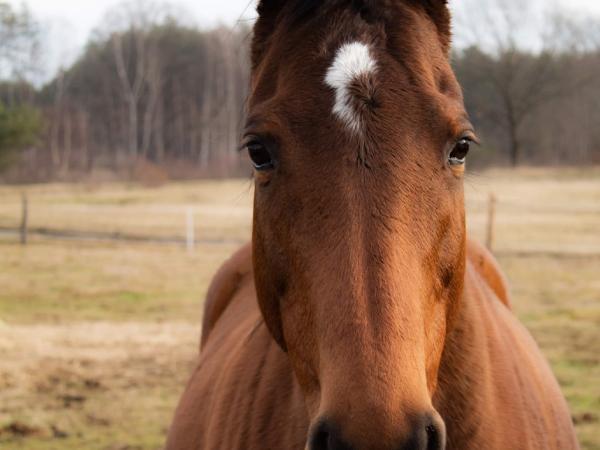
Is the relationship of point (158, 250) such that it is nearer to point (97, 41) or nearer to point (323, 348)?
point (323, 348)

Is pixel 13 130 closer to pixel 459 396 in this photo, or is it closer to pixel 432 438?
pixel 459 396

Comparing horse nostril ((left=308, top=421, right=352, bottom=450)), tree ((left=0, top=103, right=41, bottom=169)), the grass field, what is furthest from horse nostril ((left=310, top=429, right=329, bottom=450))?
tree ((left=0, top=103, right=41, bottom=169))

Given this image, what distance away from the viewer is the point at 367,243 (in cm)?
149

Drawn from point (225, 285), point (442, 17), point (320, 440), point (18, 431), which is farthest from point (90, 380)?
point (320, 440)

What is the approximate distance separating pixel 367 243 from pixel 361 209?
0.26 ft

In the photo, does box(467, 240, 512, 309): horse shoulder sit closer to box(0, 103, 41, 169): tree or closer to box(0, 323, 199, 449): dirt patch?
box(0, 323, 199, 449): dirt patch

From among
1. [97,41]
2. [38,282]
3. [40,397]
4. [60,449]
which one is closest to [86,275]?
[38,282]

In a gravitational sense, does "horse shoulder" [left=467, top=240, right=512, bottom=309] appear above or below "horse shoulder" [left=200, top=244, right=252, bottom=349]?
above

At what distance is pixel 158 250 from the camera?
15930 millimetres

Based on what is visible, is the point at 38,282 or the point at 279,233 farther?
the point at 38,282

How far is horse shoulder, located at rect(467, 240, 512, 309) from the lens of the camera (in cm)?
331

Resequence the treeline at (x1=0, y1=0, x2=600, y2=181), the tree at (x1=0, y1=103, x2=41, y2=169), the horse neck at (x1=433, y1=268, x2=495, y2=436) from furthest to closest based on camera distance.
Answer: the treeline at (x1=0, y1=0, x2=600, y2=181) → the tree at (x1=0, y1=103, x2=41, y2=169) → the horse neck at (x1=433, y1=268, x2=495, y2=436)

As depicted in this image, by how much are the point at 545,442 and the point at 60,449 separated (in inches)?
159

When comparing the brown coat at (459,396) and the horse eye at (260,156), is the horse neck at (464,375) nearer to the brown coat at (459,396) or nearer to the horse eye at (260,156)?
the brown coat at (459,396)
